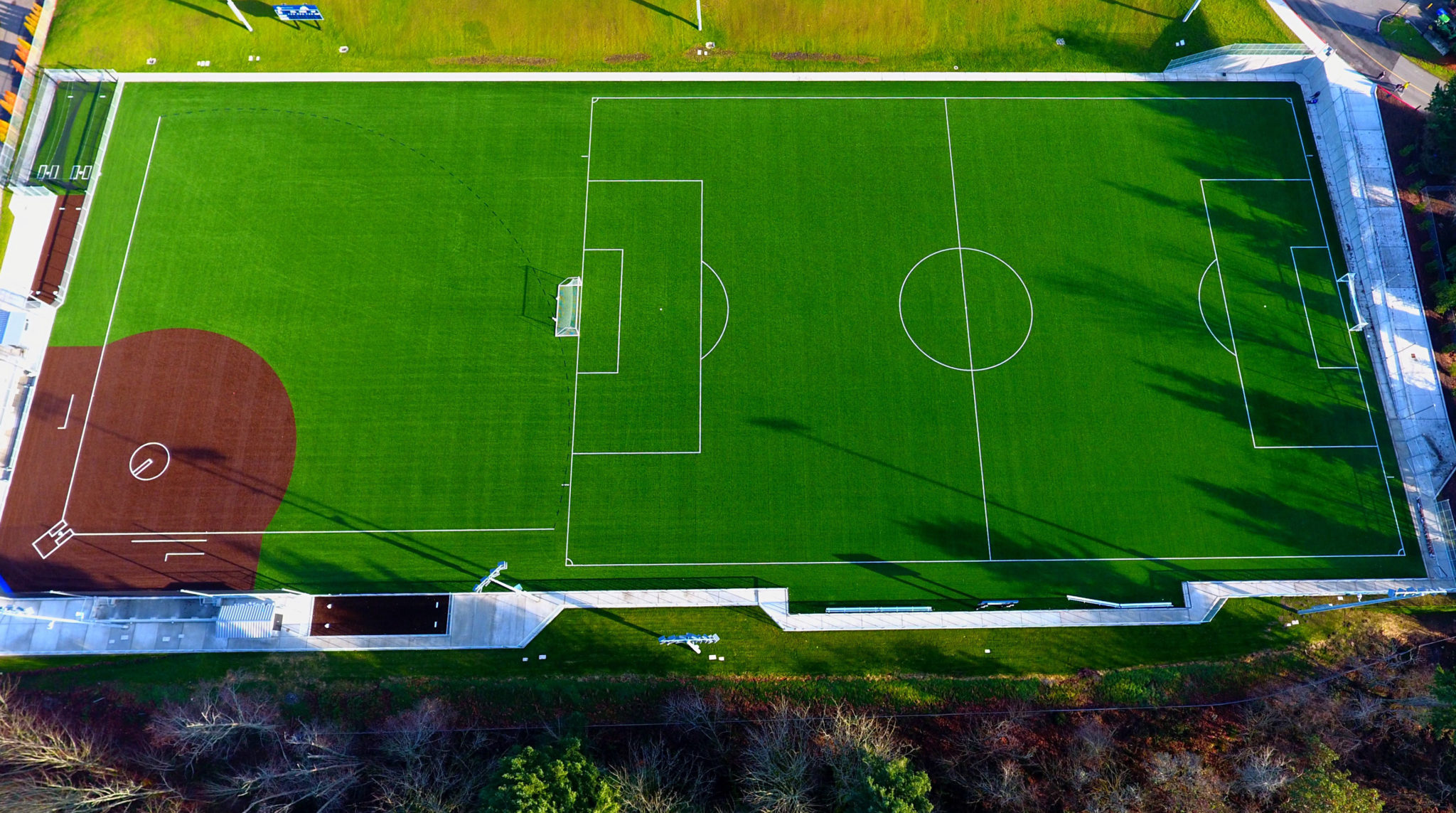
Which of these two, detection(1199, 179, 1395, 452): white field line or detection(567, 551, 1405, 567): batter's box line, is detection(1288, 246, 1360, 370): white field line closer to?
detection(1199, 179, 1395, 452): white field line

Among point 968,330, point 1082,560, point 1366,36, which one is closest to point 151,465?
point 968,330

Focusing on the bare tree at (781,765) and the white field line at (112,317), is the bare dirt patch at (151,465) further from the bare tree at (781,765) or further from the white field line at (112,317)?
the bare tree at (781,765)

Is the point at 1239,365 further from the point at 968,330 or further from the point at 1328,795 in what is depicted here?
the point at 1328,795

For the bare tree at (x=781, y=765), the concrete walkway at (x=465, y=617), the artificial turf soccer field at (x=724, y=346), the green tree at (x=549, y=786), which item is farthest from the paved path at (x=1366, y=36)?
the green tree at (x=549, y=786)

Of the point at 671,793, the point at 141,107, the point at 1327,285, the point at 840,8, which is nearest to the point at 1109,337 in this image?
the point at 1327,285

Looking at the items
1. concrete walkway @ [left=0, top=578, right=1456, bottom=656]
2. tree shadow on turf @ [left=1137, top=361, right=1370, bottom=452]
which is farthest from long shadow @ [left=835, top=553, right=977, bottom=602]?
tree shadow on turf @ [left=1137, top=361, right=1370, bottom=452]

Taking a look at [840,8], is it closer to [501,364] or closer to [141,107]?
[501,364]
